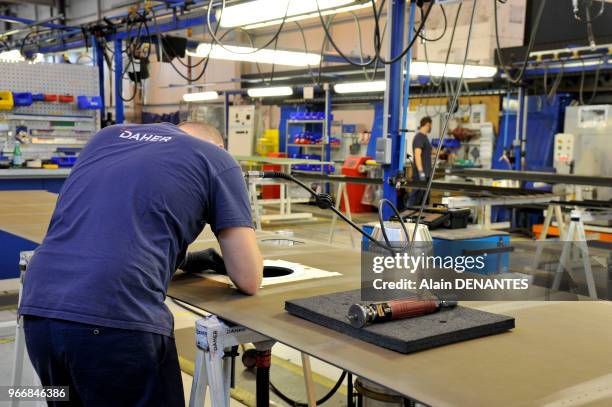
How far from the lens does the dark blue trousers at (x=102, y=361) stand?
141cm

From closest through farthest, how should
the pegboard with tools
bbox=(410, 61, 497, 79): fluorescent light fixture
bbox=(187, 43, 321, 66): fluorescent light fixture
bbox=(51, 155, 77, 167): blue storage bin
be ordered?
the pegboard with tools → bbox=(51, 155, 77, 167): blue storage bin → bbox=(187, 43, 321, 66): fluorescent light fixture → bbox=(410, 61, 497, 79): fluorescent light fixture

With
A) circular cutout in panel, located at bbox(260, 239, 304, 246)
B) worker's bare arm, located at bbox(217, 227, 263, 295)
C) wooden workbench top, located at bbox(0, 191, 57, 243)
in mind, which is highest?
worker's bare arm, located at bbox(217, 227, 263, 295)

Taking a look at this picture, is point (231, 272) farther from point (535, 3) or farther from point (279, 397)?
point (535, 3)

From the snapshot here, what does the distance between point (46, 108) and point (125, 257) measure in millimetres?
4476

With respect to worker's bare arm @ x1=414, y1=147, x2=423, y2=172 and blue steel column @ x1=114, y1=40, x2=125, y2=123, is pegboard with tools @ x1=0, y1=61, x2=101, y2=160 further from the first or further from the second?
worker's bare arm @ x1=414, y1=147, x2=423, y2=172

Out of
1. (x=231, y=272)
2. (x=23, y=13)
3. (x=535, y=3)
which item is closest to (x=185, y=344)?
(x=231, y=272)

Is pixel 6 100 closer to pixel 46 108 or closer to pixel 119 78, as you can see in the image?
pixel 46 108

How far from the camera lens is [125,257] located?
4.73ft

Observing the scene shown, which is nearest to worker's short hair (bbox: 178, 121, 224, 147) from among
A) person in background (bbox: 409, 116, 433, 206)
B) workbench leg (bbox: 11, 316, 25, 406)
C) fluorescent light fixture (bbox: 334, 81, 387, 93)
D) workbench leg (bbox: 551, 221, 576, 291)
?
workbench leg (bbox: 11, 316, 25, 406)

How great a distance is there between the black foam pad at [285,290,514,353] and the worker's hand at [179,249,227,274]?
50 cm

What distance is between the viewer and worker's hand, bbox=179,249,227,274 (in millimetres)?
1993

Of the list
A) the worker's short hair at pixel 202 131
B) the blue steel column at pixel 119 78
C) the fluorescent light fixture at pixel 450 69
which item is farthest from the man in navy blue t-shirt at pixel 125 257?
the fluorescent light fixture at pixel 450 69

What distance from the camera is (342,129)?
12023mm

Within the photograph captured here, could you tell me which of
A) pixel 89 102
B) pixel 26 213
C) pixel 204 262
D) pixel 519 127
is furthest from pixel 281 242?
pixel 519 127
